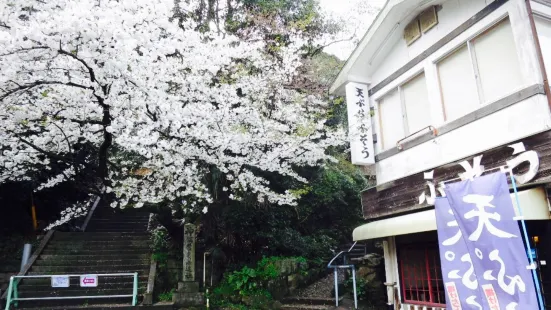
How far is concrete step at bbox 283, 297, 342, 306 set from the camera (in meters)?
11.1

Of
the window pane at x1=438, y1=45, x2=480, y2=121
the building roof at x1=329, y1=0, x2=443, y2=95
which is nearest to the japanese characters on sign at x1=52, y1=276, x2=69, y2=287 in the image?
the building roof at x1=329, y1=0, x2=443, y2=95

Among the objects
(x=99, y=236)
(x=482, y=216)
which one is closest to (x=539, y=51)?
(x=482, y=216)

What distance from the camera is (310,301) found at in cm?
1148

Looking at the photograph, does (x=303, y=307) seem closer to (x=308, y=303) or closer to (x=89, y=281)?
(x=308, y=303)

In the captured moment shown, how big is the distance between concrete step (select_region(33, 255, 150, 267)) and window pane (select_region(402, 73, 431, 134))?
11.6 m

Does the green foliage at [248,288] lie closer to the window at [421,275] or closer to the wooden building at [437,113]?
the wooden building at [437,113]

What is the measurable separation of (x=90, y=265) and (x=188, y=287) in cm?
→ 501

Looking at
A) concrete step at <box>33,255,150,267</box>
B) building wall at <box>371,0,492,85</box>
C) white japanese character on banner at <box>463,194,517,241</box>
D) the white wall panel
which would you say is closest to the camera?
white japanese character on banner at <box>463,194,517,241</box>

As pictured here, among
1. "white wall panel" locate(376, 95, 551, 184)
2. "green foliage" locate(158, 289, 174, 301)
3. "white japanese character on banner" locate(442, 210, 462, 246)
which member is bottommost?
"green foliage" locate(158, 289, 174, 301)

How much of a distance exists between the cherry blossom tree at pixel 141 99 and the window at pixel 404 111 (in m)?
1.34

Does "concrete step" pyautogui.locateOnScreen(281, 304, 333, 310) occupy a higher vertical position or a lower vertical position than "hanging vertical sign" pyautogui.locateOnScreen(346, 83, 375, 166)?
lower

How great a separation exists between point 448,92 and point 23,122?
10.4 metres

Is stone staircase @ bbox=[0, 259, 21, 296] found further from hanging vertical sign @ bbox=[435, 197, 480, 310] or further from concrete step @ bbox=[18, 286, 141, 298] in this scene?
hanging vertical sign @ bbox=[435, 197, 480, 310]

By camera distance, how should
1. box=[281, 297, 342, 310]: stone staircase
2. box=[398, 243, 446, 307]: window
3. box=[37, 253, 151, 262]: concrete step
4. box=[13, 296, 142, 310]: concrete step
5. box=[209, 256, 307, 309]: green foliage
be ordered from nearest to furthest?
box=[398, 243, 446, 307]: window → box=[281, 297, 342, 310]: stone staircase → box=[13, 296, 142, 310]: concrete step → box=[209, 256, 307, 309]: green foliage → box=[37, 253, 151, 262]: concrete step
